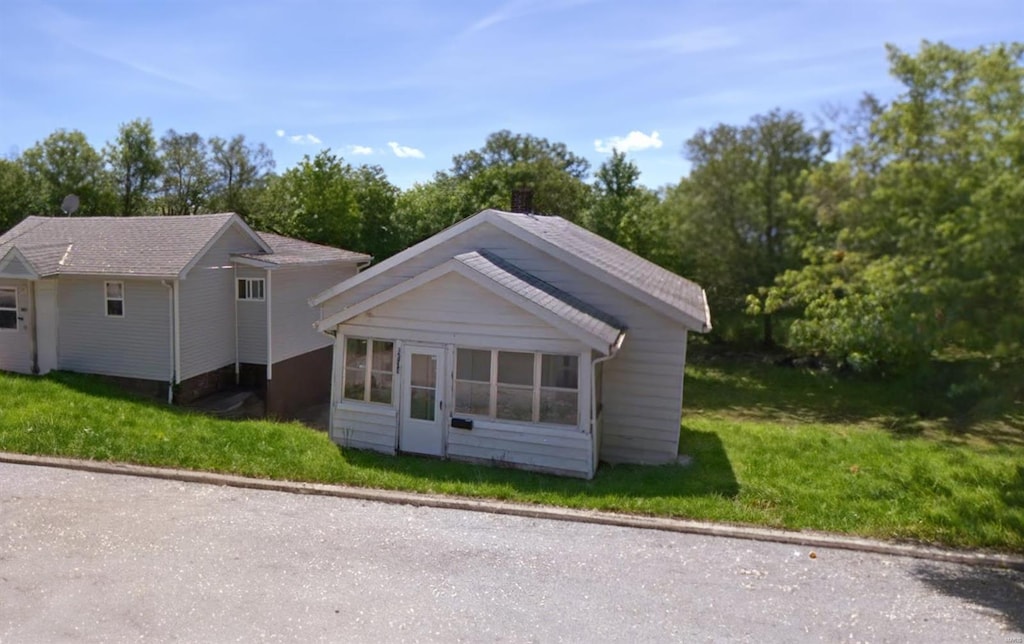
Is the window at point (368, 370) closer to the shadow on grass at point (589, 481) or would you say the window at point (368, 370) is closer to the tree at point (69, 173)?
the shadow on grass at point (589, 481)

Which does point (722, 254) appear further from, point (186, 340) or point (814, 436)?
point (186, 340)

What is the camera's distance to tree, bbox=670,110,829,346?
25.0m

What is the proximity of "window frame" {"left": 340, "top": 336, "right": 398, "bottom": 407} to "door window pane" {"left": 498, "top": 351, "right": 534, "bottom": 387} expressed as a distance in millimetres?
1723

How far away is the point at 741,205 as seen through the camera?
2545cm

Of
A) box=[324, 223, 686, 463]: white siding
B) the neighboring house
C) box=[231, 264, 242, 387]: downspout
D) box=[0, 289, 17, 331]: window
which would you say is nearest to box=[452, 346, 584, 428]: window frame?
box=[324, 223, 686, 463]: white siding

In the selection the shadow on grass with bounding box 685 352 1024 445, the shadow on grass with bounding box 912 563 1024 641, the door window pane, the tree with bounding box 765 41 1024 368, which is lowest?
the shadow on grass with bounding box 685 352 1024 445

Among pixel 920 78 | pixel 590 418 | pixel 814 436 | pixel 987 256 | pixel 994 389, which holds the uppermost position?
pixel 920 78

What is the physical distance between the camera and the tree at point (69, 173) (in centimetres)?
3494

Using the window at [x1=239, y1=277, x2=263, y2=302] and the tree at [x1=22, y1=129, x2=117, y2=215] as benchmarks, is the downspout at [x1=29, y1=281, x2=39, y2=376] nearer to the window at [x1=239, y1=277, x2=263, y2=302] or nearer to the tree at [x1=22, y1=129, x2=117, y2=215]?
the window at [x1=239, y1=277, x2=263, y2=302]

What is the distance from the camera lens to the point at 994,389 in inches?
280

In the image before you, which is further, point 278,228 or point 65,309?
point 278,228

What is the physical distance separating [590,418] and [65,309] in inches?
518

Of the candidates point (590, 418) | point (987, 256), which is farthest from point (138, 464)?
point (987, 256)

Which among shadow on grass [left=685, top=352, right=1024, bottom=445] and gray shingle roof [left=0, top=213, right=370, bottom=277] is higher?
gray shingle roof [left=0, top=213, right=370, bottom=277]
